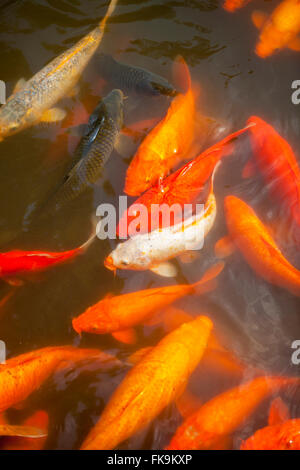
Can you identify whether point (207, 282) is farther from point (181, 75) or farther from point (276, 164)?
point (181, 75)

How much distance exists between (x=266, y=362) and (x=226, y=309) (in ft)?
1.62

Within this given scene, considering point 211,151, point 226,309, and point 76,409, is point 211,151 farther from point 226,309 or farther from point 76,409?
point 76,409

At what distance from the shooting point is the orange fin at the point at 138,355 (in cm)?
290

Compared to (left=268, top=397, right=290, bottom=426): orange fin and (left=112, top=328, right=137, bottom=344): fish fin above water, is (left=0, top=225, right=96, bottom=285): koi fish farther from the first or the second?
(left=268, top=397, right=290, bottom=426): orange fin

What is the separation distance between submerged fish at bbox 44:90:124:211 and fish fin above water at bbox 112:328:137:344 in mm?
1259

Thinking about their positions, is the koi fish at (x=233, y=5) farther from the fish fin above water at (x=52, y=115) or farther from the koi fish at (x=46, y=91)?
the fish fin above water at (x=52, y=115)

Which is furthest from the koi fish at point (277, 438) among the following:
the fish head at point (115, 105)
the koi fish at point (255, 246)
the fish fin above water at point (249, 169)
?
the fish head at point (115, 105)

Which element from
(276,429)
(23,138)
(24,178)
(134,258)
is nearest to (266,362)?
(276,429)

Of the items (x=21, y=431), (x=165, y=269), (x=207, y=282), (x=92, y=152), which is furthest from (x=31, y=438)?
(x=92, y=152)

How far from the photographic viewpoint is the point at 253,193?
142 inches

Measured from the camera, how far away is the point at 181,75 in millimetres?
4215

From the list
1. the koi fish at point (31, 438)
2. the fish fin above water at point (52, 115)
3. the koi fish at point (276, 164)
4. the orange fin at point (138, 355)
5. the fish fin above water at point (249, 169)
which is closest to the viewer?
the koi fish at point (31, 438)

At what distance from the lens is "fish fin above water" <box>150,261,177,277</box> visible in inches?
130

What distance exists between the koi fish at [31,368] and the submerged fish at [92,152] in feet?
4.22
